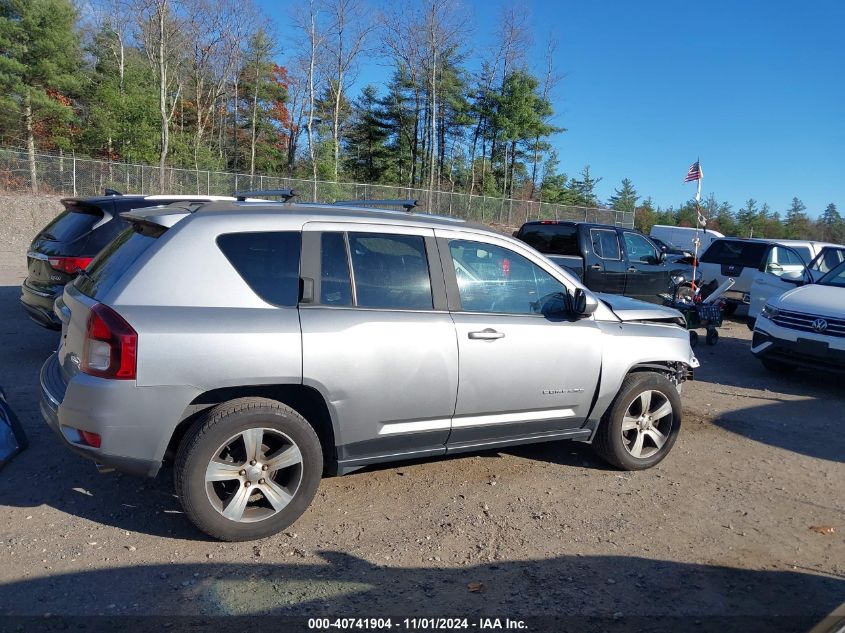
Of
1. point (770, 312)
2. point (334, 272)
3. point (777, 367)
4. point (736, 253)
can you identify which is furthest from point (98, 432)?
point (736, 253)

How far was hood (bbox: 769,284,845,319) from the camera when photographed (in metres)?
7.64

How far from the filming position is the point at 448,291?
4.22 m

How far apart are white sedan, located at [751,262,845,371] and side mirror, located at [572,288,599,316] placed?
4.61 m

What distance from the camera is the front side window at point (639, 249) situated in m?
12.3

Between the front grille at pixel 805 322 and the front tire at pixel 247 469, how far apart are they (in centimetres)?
663

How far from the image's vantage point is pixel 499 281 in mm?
4477

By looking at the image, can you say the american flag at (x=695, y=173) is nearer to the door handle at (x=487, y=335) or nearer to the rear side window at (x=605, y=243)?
the rear side window at (x=605, y=243)

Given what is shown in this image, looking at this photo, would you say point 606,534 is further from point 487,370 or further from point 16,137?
point 16,137

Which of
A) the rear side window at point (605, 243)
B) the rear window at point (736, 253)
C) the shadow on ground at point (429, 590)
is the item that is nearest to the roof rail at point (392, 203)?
the shadow on ground at point (429, 590)

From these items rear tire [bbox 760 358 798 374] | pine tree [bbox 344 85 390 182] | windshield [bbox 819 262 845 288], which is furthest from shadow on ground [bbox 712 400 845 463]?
pine tree [bbox 344 85 390 182]

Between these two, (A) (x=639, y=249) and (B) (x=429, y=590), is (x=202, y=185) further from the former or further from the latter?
(B) (x=429, y=590)

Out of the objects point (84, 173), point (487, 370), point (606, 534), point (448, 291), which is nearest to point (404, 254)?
point (448, 291)

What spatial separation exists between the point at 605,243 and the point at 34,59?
29.9m

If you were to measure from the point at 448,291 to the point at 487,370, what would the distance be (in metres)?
0.58
